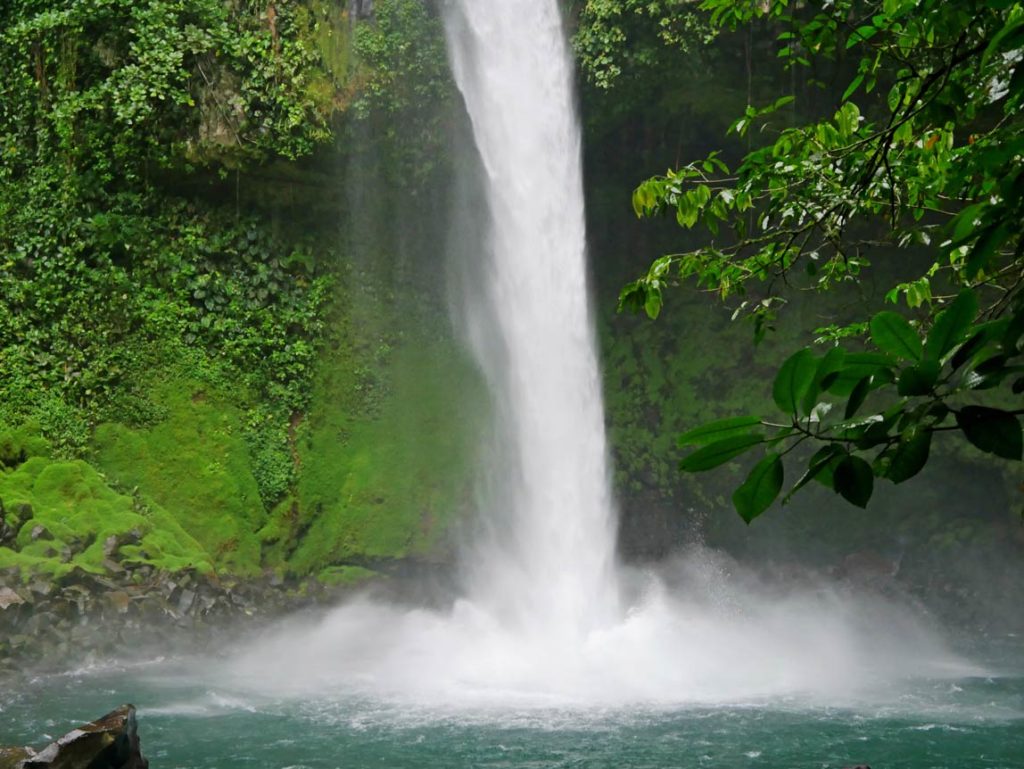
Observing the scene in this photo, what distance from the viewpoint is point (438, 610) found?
40.9 feet

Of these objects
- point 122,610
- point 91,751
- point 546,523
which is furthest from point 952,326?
point 546,523

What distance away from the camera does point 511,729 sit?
25.6 feet

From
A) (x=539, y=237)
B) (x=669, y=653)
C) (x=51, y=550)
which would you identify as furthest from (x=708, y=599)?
(x=51, y=550)

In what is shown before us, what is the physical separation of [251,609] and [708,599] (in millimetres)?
6049

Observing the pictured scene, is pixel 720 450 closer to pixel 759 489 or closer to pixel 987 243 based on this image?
pixel 759 489

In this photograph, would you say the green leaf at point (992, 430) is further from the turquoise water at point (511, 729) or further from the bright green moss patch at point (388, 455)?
the bright green moss patch at point (388, 455)

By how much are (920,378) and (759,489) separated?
0.77 feet

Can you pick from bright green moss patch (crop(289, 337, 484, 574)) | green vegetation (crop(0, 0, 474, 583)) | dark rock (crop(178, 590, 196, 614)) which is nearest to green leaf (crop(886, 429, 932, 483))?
dark rock (crop(178, 590, 196, 614))

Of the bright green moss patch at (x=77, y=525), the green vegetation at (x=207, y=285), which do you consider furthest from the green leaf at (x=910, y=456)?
the green vegetation at (x=207, y=285)

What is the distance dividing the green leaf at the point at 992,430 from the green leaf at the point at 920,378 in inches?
1.8

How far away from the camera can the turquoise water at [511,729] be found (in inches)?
277

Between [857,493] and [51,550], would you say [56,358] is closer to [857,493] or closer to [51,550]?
[51,550]

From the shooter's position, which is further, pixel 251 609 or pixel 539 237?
pixel 539 237

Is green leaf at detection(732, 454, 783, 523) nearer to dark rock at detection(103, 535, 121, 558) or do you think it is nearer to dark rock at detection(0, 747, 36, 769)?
dark rock at detection(0, 747, 36, 769)
